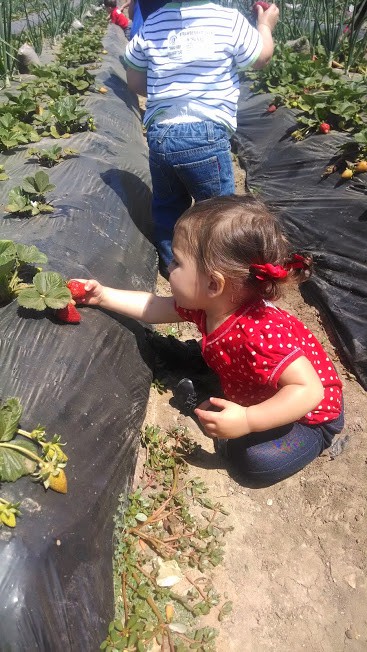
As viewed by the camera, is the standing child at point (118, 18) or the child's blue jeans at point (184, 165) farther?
the standing child at point (118, 18)

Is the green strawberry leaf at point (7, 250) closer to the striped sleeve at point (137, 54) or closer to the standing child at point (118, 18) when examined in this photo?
the striped sleeve at point (137, 54)

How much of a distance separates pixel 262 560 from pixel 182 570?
268mm

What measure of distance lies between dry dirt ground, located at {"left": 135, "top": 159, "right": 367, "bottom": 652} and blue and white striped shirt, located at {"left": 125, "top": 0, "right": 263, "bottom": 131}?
1.43 meters

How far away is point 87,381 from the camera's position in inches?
63.3

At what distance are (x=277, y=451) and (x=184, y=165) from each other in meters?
1.45

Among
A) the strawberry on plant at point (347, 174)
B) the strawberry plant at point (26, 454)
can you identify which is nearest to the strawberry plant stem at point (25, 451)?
the strawberry plant at point (26, 454)

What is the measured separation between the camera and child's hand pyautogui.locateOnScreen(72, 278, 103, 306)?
1791 mm

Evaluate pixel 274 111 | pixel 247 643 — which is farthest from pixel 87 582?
pixel 274 111

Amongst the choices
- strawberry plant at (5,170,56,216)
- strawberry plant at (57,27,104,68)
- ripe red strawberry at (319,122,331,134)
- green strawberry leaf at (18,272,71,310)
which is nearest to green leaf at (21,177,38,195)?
strawberry plant at (5,170,56,216)

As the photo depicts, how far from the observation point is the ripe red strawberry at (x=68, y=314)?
165 cm

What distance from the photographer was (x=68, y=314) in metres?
1.66

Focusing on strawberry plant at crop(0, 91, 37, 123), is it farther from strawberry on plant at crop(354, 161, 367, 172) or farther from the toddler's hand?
strawberry on plant at crop(354, 161, 367, 172)

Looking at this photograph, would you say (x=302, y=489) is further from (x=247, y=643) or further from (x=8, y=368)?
(x=8, y=368)

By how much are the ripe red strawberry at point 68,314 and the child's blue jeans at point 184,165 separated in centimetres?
117
